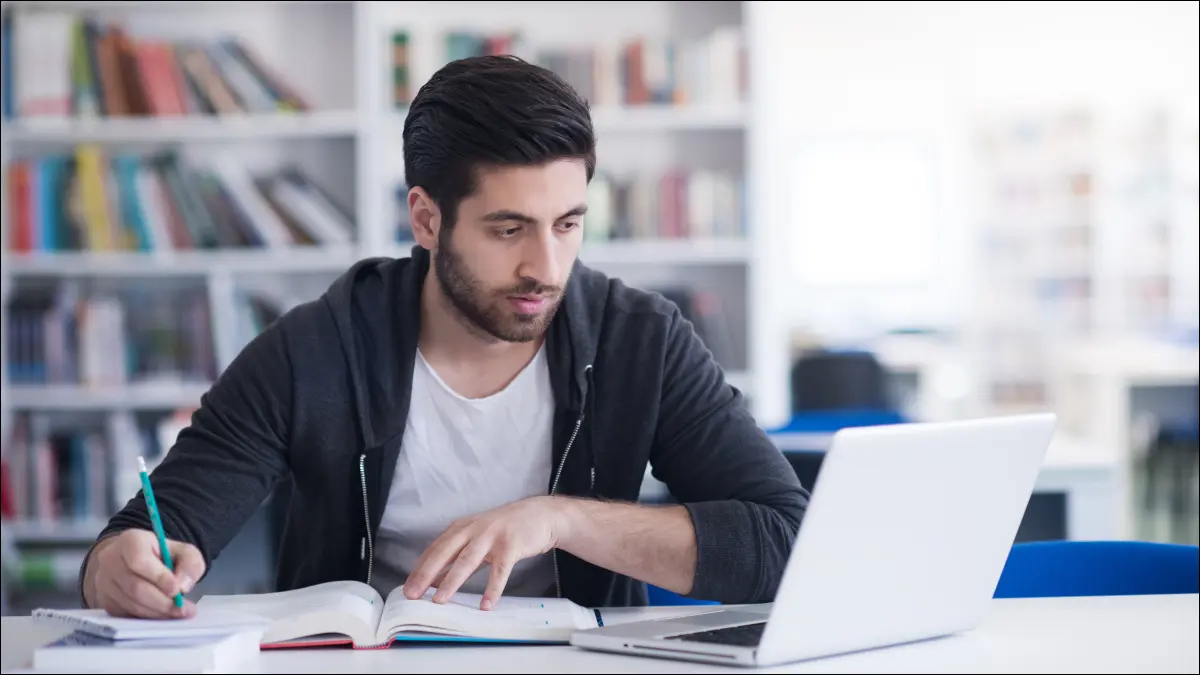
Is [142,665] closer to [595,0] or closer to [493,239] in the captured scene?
[493,239]

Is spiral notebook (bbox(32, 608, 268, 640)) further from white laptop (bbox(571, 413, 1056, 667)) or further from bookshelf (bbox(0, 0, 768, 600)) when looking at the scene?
bookshelf (bbox(0, 0, 768, 600))

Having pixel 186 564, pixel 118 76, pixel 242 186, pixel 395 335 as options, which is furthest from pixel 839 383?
pixel 186 564

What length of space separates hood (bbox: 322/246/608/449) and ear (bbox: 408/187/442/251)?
2.1 inches

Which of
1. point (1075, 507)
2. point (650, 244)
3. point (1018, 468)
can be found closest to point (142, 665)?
point (1018, 468)

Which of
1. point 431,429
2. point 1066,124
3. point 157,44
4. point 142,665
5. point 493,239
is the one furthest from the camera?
point 1066,124

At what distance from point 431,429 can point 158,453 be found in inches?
102

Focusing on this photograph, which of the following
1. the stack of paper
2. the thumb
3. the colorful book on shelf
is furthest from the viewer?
the colorful book on shelf

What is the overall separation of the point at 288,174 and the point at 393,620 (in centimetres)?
292

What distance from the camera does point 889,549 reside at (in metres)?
1.05

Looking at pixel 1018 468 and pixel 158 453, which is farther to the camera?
pixel 158 453

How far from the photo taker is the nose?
4.74 ft

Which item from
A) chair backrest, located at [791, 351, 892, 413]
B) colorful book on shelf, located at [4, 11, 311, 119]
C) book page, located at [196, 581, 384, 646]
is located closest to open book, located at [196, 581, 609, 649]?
book page, located at [196, 581, 384, 646]

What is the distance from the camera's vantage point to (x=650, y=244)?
12.5 ft

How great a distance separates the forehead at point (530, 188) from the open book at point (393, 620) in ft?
1.48
